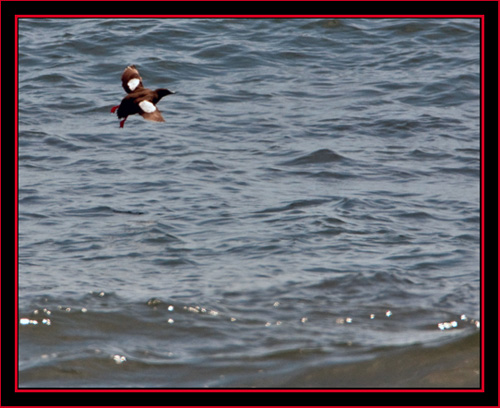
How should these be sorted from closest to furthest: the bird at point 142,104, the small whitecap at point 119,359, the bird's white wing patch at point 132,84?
the small whitecap at point 119,359 → the bird at point 142,104 → the bird's white wing patch at point 132,84

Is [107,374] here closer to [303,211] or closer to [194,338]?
[194,338]

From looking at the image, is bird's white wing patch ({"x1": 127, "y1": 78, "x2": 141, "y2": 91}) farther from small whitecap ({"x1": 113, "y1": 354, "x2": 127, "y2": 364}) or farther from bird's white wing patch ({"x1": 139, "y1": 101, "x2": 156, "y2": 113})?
small whitecap ({"x1": 113, "y1": 354, "x2": 127, "y2": 364})

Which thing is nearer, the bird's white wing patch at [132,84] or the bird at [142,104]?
the bird at [142,104]

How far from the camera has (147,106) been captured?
298 inches

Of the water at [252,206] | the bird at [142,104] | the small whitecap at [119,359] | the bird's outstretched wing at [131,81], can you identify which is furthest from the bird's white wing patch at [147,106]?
the small whitecap at [119,359]

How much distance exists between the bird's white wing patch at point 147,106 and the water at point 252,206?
57.6 inches

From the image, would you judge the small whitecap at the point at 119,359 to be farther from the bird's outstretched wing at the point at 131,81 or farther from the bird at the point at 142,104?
the bird's outstretched wing at the point at 131,81

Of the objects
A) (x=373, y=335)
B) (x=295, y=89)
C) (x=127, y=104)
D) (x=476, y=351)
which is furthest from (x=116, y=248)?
(x=295, y=89)

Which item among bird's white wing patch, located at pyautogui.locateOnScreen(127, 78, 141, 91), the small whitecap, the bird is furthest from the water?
bird's white wing patch, located at pyautogui.locateOnScreen(127, 78, 141, 91)

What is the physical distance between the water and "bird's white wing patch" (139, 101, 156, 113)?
1464mm

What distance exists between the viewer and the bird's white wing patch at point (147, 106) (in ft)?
24.7

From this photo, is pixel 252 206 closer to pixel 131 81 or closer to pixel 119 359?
pixel 131 81

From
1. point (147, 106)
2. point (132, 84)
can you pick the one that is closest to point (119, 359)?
point (147, 106)

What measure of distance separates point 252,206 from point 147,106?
87.9 inches
